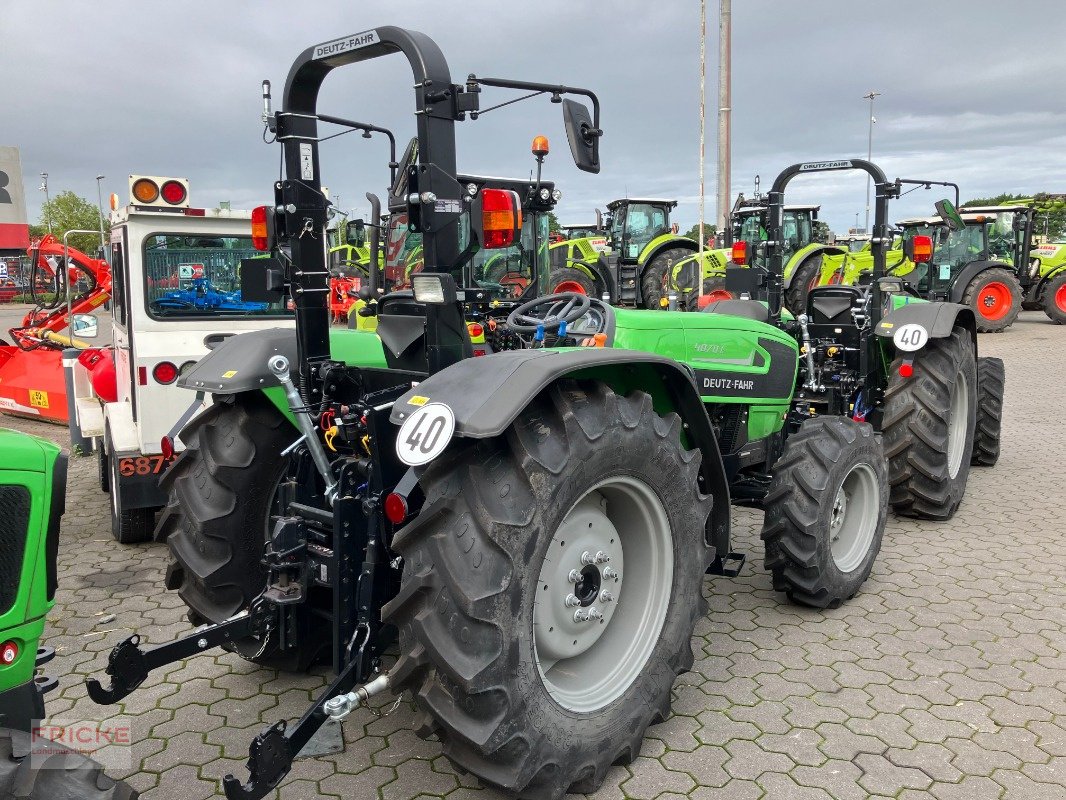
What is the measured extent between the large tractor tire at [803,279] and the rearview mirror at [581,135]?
45.6 feet

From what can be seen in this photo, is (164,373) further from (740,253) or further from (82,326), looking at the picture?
(740,253)

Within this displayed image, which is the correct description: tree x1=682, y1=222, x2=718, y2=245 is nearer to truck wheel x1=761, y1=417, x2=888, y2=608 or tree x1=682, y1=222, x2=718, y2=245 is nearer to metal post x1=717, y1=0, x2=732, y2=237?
metal post x1=717, y1=0, x2=732, y2=237

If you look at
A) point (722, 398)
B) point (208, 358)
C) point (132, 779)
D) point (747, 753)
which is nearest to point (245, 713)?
point (132, 779)

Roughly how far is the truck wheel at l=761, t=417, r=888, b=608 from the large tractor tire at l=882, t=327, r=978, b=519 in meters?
1.15

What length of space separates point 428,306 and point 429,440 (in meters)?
0.64

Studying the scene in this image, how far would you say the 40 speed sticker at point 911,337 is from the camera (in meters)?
5.39

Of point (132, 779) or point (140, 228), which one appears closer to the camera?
point (132, 779)

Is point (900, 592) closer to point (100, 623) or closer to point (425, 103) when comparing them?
point (425, 103)

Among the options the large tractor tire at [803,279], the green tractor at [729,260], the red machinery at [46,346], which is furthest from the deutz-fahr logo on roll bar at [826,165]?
the large tractor tire at [803,279]

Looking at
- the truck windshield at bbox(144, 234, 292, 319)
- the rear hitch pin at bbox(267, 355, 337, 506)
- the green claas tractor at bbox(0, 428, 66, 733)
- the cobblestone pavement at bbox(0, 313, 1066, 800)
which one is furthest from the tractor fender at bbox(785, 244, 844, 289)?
the green claas tractor at bbox(0, 428, 66, 733)

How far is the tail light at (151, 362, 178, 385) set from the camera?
5.26 meters

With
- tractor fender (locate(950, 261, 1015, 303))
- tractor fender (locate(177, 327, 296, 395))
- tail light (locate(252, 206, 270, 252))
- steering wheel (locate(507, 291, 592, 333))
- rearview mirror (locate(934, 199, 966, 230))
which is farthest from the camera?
tractor fender (locate(950, 261, 1015, 303))

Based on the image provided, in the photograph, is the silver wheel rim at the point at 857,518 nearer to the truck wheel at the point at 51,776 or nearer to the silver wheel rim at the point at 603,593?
the silver wheel rim at the point at 603,593

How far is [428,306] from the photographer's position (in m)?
2.79
